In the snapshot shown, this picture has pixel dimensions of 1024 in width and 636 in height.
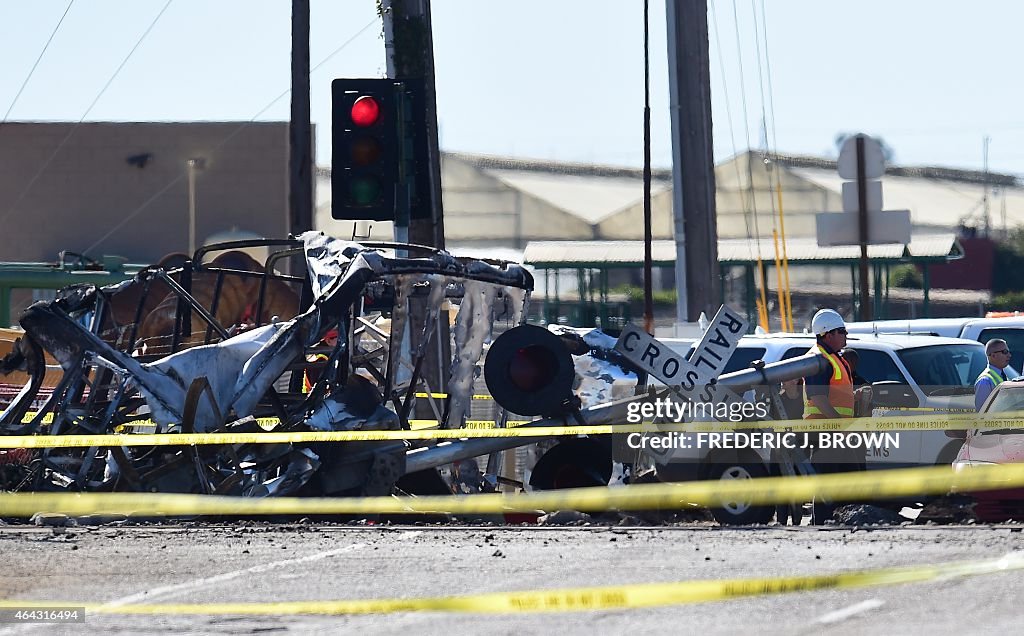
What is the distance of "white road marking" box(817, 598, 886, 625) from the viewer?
22.5 feet

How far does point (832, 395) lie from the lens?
12633 millimetres

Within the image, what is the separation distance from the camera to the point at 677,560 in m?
9.12

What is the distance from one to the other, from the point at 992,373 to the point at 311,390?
682 centimetres

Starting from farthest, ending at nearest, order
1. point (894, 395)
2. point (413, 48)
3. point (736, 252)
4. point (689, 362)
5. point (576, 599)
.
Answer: point (736, 252) → point (894, 395) → point (413, 48) → point (689, 362) → point (576, 599)

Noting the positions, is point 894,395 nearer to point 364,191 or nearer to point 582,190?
point 364,191

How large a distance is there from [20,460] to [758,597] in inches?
316

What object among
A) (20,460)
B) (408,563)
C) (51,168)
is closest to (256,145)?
(51,168)

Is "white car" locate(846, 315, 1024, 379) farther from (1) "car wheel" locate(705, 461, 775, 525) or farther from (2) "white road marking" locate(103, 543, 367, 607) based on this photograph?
(2) "white road marking" locate(103, 543, 367, 607)

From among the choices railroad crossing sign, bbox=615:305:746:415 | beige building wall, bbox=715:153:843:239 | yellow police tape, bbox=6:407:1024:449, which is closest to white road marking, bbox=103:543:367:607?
yellow police tape, bbox=6:407:1024:449

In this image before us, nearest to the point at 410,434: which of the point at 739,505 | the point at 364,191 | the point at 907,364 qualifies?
the point at 364,191

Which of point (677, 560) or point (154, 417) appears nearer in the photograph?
point (677, 560)

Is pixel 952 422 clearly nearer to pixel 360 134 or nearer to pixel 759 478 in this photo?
pixel 759 478

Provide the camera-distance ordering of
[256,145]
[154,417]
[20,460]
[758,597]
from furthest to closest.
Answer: [256,145] → [20,460] → [154,417] → [758,597]

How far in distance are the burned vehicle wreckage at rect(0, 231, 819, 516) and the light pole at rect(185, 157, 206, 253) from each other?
142 feet
